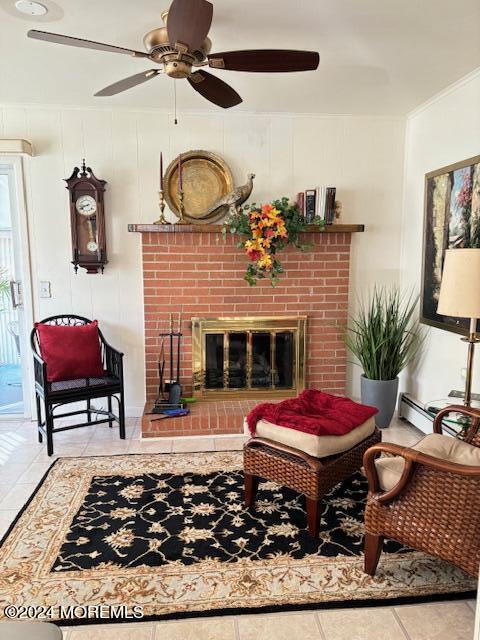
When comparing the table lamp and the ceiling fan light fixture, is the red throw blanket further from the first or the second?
the ceiling fan light fixture

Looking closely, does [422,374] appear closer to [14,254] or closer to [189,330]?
[189,330]

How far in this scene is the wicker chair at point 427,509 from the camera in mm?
1616

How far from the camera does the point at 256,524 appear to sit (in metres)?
2.29

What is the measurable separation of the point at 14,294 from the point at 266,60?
271 centimetres

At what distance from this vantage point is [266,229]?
3.43 m

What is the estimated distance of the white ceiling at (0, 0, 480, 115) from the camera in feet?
6.89

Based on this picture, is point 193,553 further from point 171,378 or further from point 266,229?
point 266,229

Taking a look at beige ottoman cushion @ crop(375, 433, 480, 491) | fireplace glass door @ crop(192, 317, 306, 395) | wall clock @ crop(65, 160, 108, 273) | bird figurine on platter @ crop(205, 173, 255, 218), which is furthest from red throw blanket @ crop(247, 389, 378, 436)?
wall clock @ crop(65, 160, 108, 273)

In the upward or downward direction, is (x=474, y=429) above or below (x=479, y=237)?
below

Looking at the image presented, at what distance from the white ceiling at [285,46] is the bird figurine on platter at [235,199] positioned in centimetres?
63

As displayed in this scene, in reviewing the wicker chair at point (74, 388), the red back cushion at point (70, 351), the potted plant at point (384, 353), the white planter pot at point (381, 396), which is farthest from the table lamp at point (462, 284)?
the red back cushion at point (70, 351)

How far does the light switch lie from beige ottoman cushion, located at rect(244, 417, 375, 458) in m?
2.17

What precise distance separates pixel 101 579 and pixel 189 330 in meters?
2.12

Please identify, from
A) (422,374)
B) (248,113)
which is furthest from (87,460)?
(248,113)
